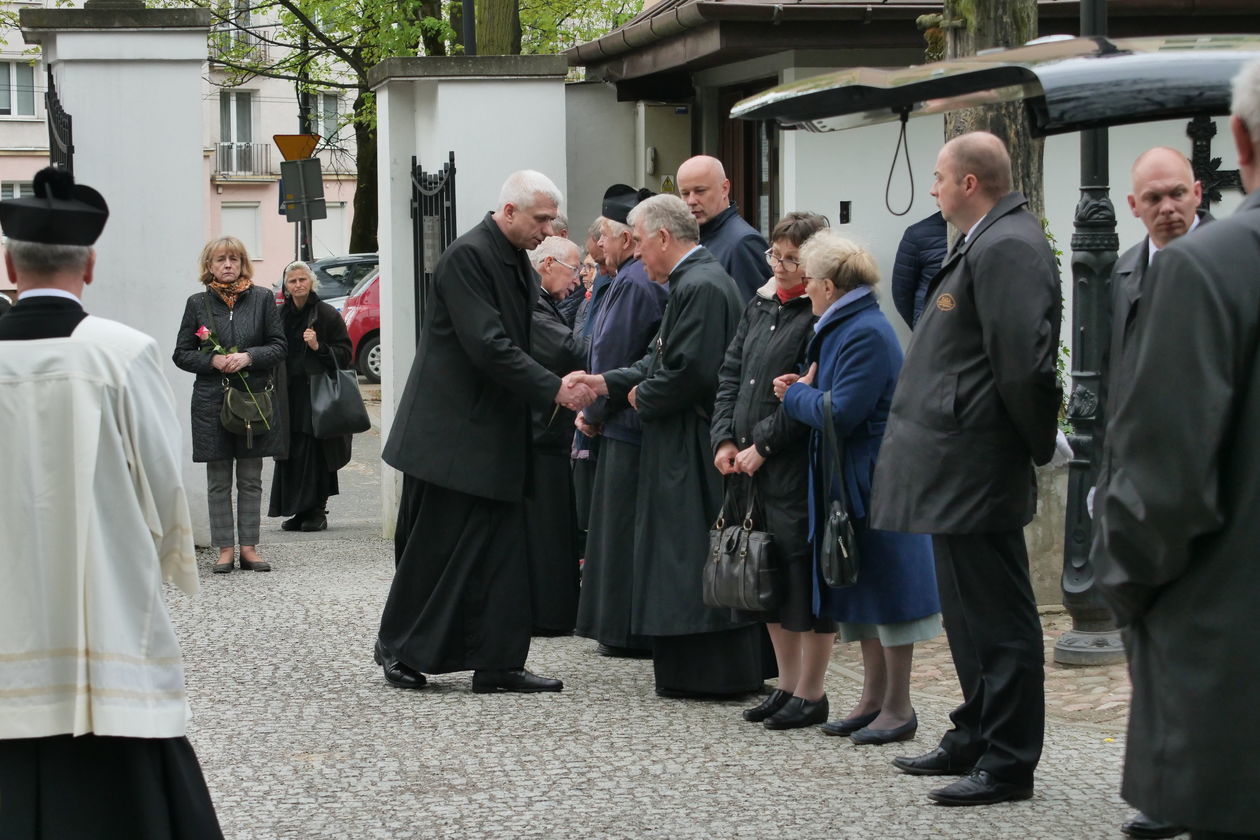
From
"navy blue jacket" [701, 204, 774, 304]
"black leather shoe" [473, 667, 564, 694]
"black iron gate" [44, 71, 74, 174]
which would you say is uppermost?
"black iron gate" [44, 71, 74, 174]

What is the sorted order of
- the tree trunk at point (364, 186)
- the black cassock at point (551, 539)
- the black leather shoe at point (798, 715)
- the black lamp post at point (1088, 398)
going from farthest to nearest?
the tree trunk at point (364, 186) < the black cassock at point (551, 539) < the black lamp post at point (1088, 398) < the black leather shoe at point (798, 715)

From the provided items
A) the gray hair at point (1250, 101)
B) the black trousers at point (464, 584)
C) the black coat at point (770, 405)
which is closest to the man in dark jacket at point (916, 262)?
the black trousers at point (464, 584)

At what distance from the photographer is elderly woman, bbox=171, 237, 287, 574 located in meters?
10.7

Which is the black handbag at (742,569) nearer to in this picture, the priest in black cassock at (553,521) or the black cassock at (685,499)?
the black cassock at (685,499)

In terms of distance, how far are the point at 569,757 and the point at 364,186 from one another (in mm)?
24564

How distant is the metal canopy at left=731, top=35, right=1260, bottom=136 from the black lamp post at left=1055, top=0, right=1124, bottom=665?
2478 millimetres

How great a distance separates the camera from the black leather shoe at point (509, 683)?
24.6ft

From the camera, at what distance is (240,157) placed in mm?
61188

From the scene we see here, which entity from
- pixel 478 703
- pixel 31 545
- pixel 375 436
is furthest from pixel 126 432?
pixel 375 436

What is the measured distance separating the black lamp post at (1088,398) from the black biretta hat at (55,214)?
472cm

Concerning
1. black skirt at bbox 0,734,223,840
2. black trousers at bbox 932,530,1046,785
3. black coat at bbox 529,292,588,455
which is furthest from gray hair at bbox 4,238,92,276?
black coat at bbox 529,292,588,455

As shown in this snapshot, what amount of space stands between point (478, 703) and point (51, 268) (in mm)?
3497

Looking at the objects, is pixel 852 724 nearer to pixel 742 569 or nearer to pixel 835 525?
pixel 742 569

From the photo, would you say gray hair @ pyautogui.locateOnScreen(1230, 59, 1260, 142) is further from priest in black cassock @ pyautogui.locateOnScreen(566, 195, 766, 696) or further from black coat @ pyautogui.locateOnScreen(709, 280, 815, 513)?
priest in black cassock @ pyautogui.locateOnScreen(566, 195, 766, 696)
